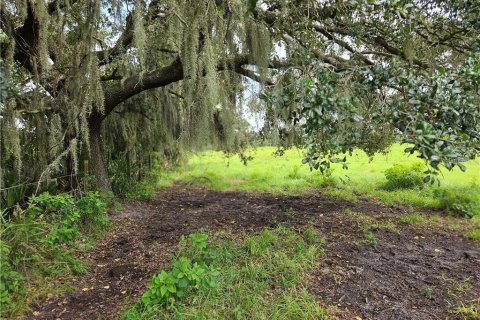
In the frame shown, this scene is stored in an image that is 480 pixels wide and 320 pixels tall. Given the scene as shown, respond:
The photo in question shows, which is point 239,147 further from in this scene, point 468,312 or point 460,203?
point 468,312

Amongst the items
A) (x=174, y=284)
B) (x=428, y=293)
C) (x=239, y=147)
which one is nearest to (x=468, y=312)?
(x=428, y=293)

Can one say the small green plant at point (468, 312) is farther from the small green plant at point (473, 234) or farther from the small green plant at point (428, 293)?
the small green plant at point (473, 234)

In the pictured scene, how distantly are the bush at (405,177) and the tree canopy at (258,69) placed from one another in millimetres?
1823

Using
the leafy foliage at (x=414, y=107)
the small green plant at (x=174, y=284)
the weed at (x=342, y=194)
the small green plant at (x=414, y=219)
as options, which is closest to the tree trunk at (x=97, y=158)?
the small green plant at (x=174, y=284)

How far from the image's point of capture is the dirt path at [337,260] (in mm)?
2313

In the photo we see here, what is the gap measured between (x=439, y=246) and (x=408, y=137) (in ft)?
7.02

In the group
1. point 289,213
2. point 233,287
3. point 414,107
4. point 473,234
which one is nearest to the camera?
point 414,107

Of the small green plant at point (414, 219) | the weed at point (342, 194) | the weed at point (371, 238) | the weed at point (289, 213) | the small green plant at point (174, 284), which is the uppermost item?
the small green plant at point (174, 284)

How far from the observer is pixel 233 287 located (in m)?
2.36

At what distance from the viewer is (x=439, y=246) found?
3.45 m

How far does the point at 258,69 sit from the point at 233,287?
2.09 meters

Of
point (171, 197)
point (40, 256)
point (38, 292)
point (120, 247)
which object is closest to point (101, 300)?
point (38, 292)

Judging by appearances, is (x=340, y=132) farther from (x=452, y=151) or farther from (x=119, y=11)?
(x=119, y=11)

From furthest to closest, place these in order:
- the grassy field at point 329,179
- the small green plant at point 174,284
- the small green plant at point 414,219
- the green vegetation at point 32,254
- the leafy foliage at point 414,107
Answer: the grassy field at point 329,179, the small green plant at point 414,219, the green vegetation at point 32,254, the small green plant at point 174,284, the leafy foliage at point 414,107
